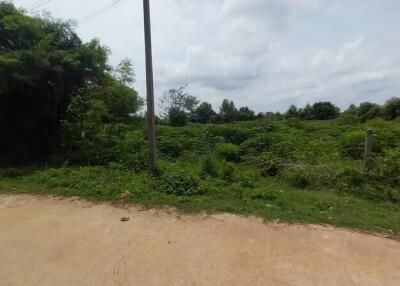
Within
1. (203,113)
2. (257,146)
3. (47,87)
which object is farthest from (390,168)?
(203,113)

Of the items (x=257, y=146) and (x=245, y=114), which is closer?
(x=257, y=146)

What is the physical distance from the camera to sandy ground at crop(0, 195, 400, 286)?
12.1 feet

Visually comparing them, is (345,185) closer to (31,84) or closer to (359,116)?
(31,84)

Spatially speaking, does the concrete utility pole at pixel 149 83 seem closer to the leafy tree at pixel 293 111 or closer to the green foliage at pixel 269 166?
the green foliage at pixel 269 166

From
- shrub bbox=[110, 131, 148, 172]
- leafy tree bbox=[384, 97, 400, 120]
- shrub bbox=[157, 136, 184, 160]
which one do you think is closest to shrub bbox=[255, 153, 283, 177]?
shrub bbox=[110, 131, 148, 172]

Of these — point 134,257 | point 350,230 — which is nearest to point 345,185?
point 350,230

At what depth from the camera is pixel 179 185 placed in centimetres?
711

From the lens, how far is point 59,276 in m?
3.85

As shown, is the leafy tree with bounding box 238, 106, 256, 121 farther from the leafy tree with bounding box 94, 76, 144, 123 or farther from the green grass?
the green grass

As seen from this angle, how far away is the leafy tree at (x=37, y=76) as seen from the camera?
33.3 ft

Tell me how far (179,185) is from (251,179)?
1978mm

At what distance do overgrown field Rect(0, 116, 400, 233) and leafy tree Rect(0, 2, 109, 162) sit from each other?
1.40 m

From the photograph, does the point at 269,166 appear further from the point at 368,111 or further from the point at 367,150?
the point at 368,111

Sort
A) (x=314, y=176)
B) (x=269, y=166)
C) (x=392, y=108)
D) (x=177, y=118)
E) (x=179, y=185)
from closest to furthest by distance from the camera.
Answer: (x=179, y=185) → (x=314, y=176) → (x=269, y=166) → (x=392, y=108) → (x=177, y=118)
